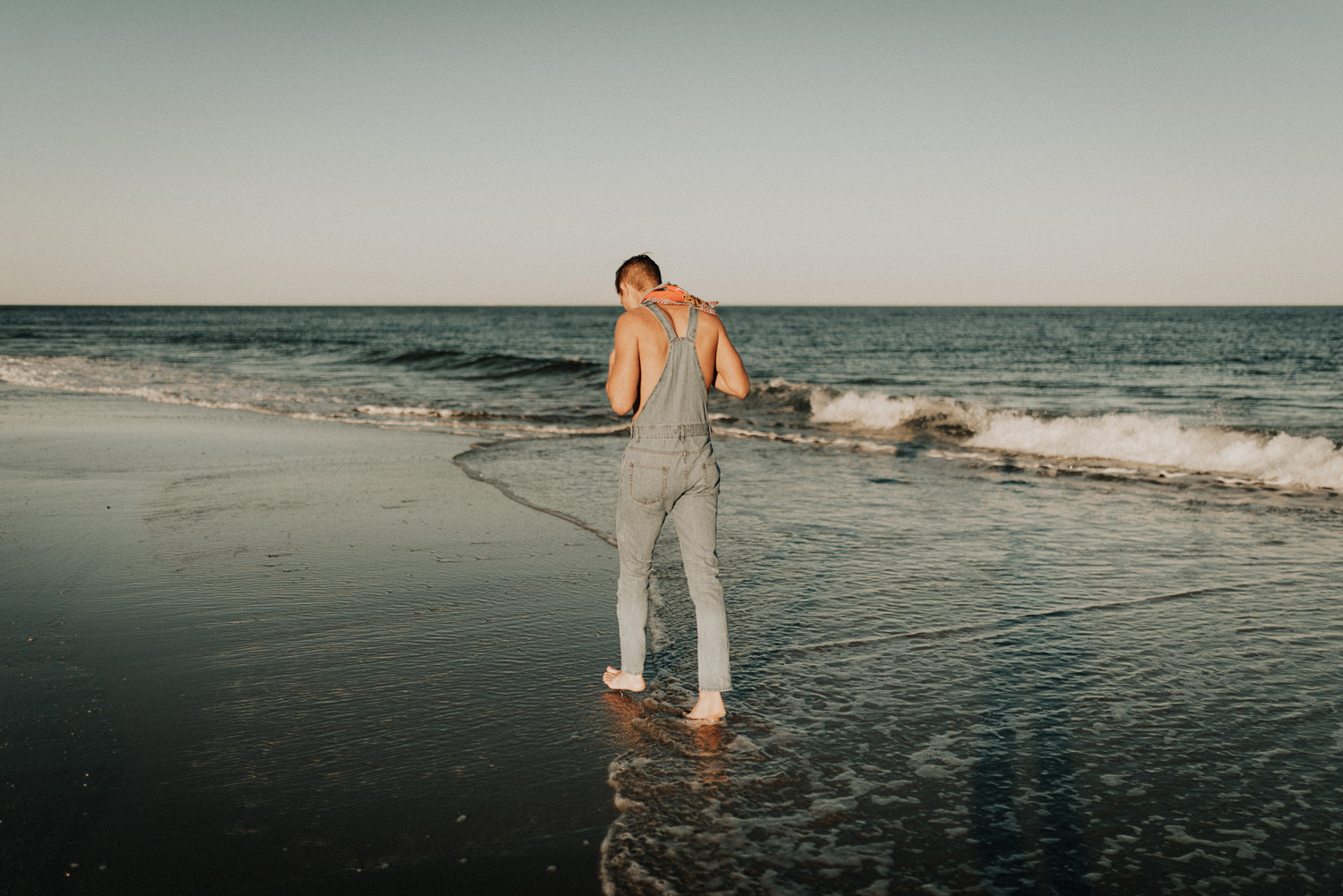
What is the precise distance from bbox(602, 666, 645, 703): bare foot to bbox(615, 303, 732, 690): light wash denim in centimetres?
37

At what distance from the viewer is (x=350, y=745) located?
3.17 metres

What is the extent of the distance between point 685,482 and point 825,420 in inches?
568

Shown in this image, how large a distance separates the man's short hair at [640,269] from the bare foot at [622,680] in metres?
1.66

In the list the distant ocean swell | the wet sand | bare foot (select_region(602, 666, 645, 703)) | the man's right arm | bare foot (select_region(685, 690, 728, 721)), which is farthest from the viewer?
the distant ocean swell

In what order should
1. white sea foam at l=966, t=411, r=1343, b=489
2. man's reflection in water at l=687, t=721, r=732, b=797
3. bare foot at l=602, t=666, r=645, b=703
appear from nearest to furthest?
man's reflection in water at l=687, t=721, r=732, b=797, bare foot at l=602, t=666, r=645, b=703, white sea foam at l=966, t=411, r=1343, b=489

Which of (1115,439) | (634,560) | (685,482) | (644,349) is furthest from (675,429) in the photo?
(1115,439)

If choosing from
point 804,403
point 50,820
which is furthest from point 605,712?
point 804,403

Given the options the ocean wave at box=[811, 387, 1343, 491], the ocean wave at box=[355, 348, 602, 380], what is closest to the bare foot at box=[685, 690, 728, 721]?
the ocean wave at box=[811, 387, 1343, 491]

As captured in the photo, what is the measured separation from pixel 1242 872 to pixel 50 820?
11.7ft

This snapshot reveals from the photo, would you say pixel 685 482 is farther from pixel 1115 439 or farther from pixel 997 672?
pixel 1115 439

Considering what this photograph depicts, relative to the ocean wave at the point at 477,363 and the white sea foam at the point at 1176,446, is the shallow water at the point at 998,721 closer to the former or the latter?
the white sea foam at the point at 1176,446

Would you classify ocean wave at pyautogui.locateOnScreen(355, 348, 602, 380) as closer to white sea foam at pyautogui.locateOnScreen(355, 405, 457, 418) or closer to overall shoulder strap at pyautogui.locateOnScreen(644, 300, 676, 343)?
white sea foam at pyautogui.locateOnScreen(355, 405, 457, 418)

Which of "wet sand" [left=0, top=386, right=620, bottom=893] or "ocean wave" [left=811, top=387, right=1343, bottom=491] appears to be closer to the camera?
"wet sand" [left=0, top=386, right=620, bottom=893]

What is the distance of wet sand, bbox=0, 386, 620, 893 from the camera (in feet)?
8.27
